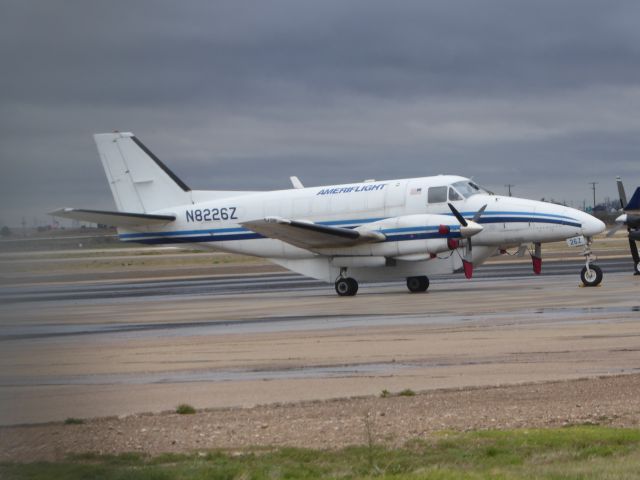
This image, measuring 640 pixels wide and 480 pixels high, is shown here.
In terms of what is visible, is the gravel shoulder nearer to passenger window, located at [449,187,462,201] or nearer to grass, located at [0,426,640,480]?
grass, located at [0,426,640,480]

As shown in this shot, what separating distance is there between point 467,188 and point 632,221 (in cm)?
880

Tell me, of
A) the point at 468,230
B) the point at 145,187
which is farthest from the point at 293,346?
the point at 145,187

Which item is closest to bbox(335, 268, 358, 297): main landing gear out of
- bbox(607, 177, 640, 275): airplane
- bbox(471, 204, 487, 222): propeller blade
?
bbox(471, 204, 487, 222): propeller blade

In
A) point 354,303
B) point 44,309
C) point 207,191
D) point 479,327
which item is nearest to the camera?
point 44,309

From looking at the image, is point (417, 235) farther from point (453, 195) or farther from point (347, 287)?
point (347, 287)

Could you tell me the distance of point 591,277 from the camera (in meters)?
30.0

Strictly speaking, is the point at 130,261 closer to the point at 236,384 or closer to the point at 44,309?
the point at 236,384

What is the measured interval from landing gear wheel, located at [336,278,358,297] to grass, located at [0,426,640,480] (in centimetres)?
2199

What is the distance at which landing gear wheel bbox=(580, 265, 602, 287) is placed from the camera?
Result: 2988 cm

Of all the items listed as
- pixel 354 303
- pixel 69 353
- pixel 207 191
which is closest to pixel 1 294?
pixel 69 353

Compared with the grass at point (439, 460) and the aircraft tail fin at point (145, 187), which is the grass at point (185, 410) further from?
the aircraft tail fin at point (145, 187)

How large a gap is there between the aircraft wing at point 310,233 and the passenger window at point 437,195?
2091 mm

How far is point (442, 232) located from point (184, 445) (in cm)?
2154

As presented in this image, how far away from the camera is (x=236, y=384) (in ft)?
41.9
